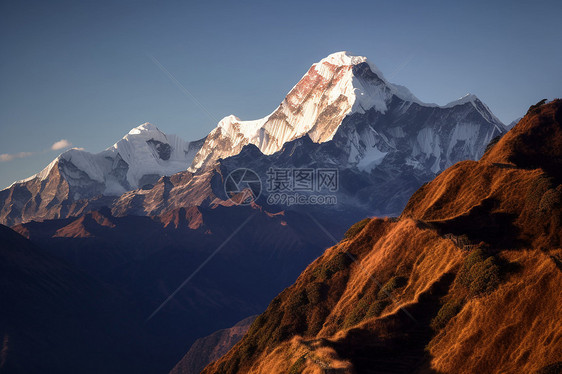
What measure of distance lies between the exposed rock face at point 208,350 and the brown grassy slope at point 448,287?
87.6 metres

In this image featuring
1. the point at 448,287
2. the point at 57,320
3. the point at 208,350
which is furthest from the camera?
the point at 57,320

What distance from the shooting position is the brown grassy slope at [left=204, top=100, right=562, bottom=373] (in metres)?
36.2

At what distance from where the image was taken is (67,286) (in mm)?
182625

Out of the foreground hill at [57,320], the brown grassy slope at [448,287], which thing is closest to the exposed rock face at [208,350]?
the foreground hill at [57,320]

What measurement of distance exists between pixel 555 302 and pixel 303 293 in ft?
96.5

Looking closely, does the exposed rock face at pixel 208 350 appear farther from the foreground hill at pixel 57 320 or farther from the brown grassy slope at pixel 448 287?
the brown grassy slope at pixel 448 287

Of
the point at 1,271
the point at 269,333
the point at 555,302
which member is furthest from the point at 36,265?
the point at 555,302

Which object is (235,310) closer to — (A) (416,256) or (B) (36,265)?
(B) (36,265)

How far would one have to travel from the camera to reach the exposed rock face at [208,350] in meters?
144

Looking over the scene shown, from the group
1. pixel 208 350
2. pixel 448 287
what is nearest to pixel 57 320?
pixel 208 350

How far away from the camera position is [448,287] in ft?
143

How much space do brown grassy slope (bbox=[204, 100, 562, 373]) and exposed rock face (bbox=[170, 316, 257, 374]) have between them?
87.6 meters

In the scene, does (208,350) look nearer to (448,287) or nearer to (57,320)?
(57,320)

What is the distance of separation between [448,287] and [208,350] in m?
119
